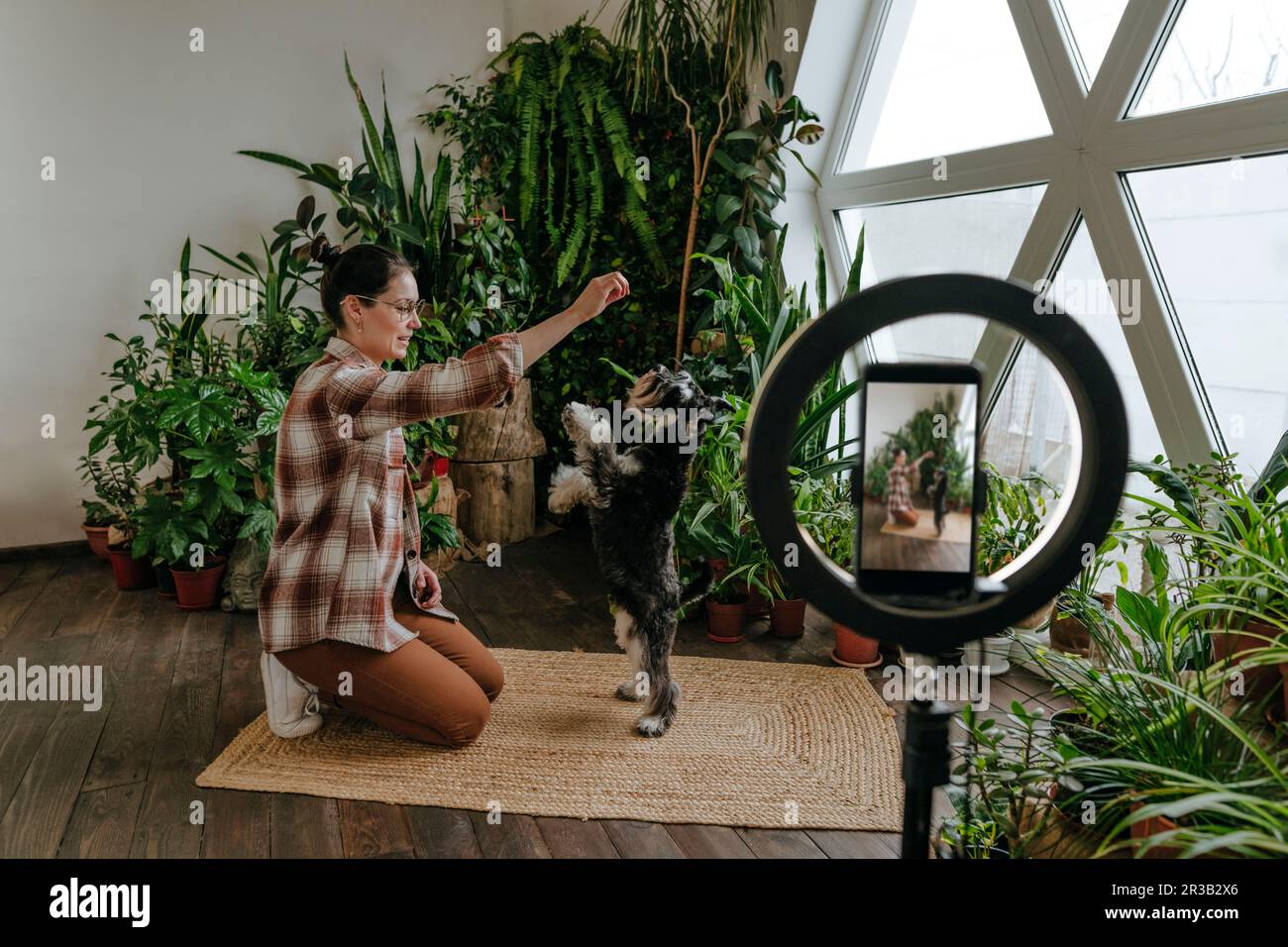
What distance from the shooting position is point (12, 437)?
3689mm

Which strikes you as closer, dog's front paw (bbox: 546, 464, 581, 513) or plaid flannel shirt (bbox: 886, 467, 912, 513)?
plaid flannel shirt (bbox: 886, 467, 912, 513)

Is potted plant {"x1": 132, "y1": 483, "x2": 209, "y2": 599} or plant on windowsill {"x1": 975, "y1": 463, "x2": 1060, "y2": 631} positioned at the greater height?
plant on windowsill {"x1": 975, "y1": 463, "x2": 1060, "y2": 631}

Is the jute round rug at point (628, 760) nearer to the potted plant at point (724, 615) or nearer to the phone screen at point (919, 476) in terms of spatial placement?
the potted plant at point (724, 615)

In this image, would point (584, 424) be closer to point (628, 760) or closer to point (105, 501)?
point (628, 760)

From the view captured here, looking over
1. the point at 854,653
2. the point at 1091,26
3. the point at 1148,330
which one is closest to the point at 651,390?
the point at 854,653

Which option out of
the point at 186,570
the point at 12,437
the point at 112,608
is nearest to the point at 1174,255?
the point at 186,570

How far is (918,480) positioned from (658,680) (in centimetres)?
174

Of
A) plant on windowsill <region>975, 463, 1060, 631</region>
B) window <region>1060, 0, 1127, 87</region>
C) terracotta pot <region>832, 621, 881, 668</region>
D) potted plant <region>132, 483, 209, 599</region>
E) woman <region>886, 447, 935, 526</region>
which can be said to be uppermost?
window <region>1060, 0, 1127, 87</region>

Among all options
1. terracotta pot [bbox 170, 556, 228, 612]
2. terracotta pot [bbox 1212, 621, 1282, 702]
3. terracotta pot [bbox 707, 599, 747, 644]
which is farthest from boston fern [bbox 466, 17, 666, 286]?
terracotta pot [bbox 1212, 621, 1282, 702]

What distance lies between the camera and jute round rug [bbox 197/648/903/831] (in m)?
1.99

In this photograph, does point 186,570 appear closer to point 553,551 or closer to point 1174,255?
point 553,551

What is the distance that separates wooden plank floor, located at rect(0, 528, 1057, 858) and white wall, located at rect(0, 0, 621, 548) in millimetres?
762

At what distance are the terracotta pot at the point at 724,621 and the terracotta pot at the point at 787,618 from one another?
12 centimetres

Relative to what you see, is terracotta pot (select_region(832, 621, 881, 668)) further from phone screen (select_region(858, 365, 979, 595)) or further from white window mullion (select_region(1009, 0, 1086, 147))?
phone screen (select_region(858, 365, 979, 595))
